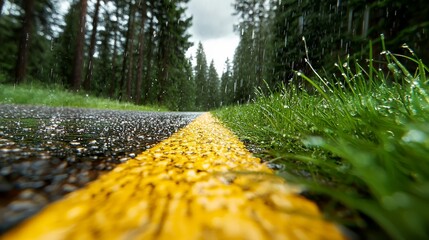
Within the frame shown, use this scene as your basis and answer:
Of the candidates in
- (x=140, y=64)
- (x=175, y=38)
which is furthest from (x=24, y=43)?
(x=175, y=38)

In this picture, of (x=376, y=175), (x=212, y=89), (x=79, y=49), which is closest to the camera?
(x=376, y=175)

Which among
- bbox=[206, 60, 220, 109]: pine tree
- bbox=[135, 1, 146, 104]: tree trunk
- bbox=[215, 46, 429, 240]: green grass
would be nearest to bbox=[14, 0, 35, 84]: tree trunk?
bbox=[135, 1, 146, 104]: tree trunk

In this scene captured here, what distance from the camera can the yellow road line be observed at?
2.19 feet

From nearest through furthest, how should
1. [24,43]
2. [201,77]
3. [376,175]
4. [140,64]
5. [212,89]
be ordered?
1. [376,175]
2. [24,43]
3. [140,64]
4. [201,77]
5. [212,89]

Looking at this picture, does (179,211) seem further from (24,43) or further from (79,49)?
(24,43)

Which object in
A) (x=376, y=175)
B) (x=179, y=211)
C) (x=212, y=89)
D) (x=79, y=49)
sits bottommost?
(x=179, y=211)

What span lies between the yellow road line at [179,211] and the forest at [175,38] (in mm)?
1397

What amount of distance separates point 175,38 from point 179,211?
28.8m

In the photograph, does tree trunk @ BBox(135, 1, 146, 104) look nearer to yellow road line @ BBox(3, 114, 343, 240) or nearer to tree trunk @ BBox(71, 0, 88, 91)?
tree trunk @ BBox(71, 0, 88, 91)

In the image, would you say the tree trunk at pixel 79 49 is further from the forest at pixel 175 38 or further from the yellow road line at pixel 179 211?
the yellow road line at pixel 179 211

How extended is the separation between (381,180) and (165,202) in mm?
670

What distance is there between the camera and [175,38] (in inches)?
1096

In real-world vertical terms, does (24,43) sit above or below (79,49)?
above

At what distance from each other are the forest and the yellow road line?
4.58 feet
